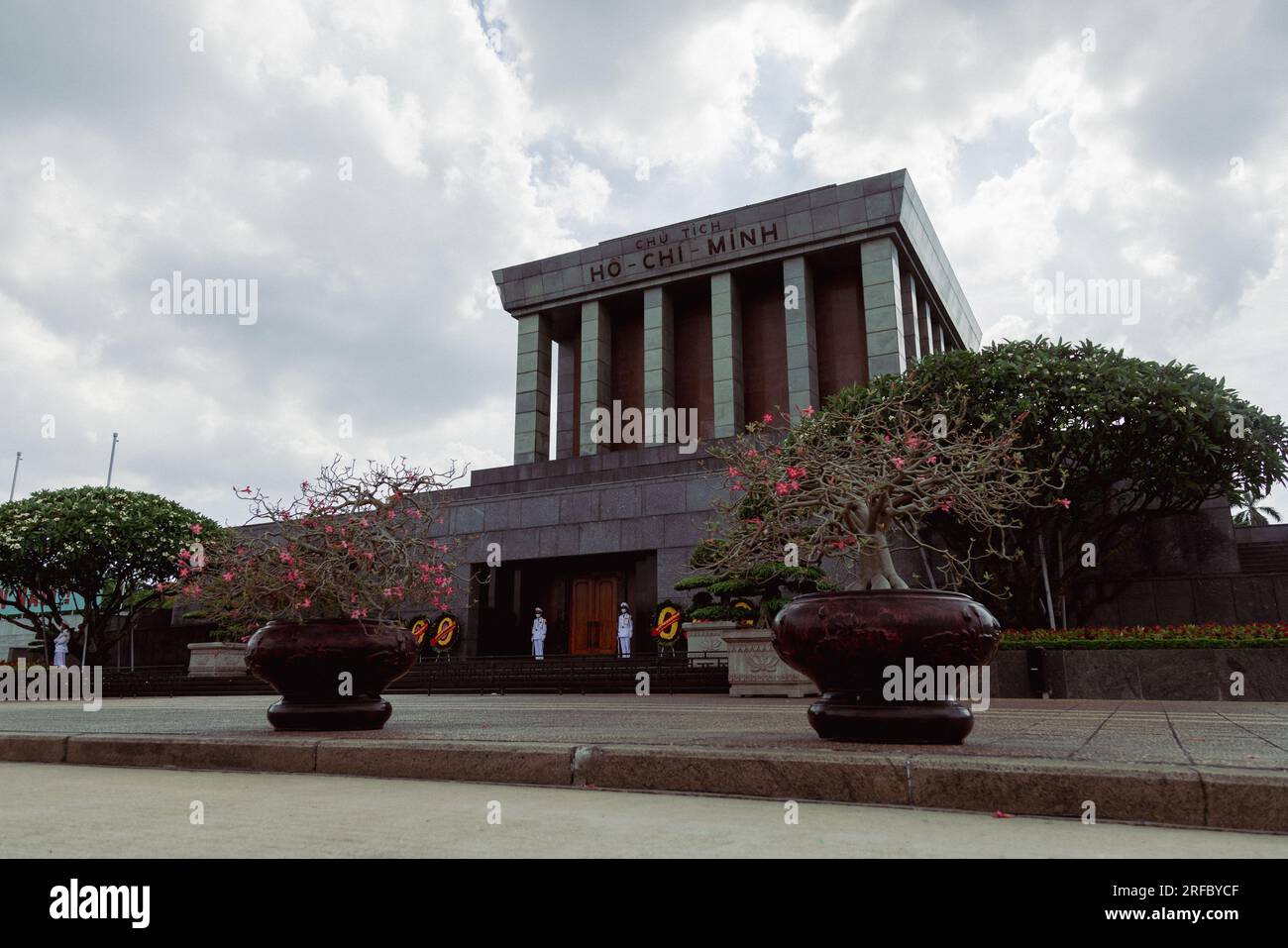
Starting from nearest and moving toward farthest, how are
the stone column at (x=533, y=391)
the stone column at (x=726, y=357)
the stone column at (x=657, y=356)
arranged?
the stone column at (x=726, y=357) → the stone column at (x=657, y=356) → the stone column at (x=533, y=391)

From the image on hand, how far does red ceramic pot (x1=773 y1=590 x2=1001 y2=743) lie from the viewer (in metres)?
4.91

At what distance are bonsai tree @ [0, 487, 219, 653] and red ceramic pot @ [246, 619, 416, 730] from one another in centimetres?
2235

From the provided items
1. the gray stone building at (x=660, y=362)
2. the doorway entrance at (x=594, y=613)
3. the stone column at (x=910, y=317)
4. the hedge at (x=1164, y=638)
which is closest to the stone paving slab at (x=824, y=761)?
the hedge at (x=1164, y=638)

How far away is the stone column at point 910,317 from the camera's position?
3127cm

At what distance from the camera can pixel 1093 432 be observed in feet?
54.6

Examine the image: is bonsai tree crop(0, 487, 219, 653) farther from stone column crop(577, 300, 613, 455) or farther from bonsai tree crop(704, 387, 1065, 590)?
bonsai tree crop(704, 387, 1065, 590)

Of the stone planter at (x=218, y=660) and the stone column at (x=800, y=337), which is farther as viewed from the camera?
the stone column at (x=800, y=337)

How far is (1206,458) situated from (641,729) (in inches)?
624

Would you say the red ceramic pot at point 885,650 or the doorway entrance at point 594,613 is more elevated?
the red ceramic pot at point 885,650

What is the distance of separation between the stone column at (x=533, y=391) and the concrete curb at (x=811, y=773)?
94.0 feet

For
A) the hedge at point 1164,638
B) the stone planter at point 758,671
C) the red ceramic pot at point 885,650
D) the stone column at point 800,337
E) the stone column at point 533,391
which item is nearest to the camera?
the red ceramic pot at point 885,650

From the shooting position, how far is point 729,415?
3153cm

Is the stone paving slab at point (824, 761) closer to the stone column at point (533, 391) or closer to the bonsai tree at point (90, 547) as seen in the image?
the bonsai tree at point (90, 547)
